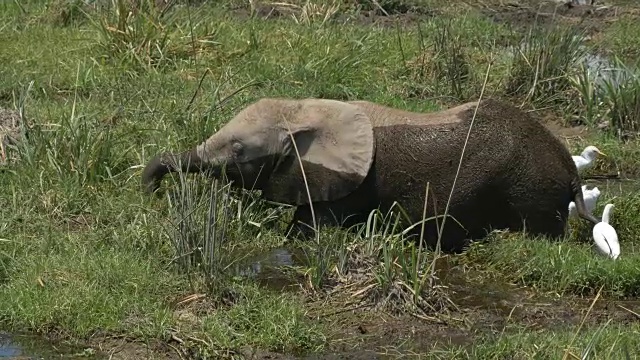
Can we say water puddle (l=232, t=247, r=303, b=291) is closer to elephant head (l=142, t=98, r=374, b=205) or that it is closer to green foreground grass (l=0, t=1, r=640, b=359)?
green foreground grass (l=0, t=1, r=640, b=359)

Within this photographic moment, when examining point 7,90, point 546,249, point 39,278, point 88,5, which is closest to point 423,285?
point 546,249

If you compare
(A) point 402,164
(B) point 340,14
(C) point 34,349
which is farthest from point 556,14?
(C) point 34,349

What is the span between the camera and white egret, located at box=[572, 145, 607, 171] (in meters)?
9.65

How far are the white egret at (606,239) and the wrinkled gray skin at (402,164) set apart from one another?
9.4 inches

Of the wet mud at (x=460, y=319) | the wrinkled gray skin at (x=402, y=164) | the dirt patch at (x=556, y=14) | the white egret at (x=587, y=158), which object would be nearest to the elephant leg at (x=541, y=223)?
the wrinkled gray skin at (x=402, y=164)

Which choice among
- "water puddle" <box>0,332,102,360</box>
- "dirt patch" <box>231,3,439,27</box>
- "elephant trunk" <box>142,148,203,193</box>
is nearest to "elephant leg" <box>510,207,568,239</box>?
"elephant trunk" <box>142,148,203,193</box>

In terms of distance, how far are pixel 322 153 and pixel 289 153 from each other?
0.20 meters

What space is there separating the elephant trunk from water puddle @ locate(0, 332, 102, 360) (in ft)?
5.99

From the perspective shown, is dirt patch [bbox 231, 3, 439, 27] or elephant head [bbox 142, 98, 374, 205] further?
dirt patch [bbox 231, 3, 439, 27]

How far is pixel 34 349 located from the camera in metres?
6.88

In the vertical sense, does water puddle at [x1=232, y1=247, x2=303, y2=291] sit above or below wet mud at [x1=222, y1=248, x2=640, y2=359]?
below

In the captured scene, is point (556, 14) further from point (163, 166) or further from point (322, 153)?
point (163, 166)

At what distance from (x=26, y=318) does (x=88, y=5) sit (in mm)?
5999

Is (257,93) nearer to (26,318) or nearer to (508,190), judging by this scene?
(508,190)
